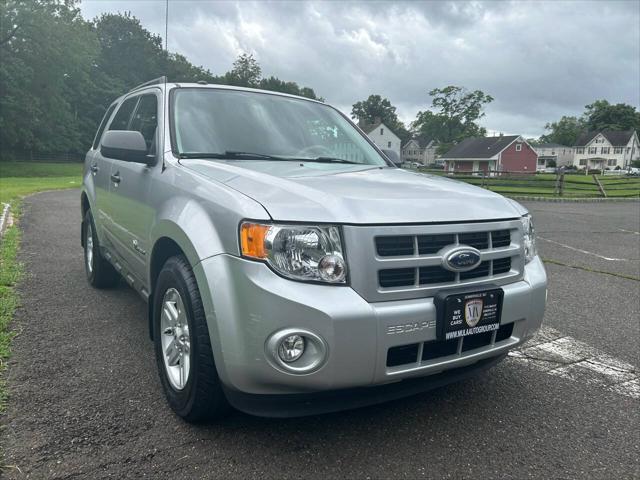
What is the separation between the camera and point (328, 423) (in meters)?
2.58

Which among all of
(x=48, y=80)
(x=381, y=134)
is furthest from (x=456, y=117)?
(x=48, y=80)

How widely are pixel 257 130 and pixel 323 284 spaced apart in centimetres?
176

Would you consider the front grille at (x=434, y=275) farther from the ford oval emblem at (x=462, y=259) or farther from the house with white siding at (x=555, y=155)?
the house with white siding at (x=555, y=155)

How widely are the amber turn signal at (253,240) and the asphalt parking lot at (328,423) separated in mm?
950

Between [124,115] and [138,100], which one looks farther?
[124,115]

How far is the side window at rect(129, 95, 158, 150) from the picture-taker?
3.50 meters

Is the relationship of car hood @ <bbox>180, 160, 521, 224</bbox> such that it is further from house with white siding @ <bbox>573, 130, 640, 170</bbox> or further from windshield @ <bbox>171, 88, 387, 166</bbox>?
house with white siding @ <bbox>573, 130, 640, 170</bbox>

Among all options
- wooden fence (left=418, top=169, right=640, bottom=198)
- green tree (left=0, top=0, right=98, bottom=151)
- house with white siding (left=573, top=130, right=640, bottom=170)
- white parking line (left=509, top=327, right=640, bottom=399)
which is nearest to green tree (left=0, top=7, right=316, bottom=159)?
green tree (left=0, top=0, right=98, bottom=151)

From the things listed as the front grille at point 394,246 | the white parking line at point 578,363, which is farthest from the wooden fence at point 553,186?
the front grille at point 394,246

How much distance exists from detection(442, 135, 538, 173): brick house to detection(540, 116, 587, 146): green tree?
54263 mm

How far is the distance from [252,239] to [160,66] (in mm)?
61582

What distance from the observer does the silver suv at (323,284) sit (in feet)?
6.71

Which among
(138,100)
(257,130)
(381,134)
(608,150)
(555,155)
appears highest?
(608,150)

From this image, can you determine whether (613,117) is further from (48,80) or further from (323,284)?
(323,284)
